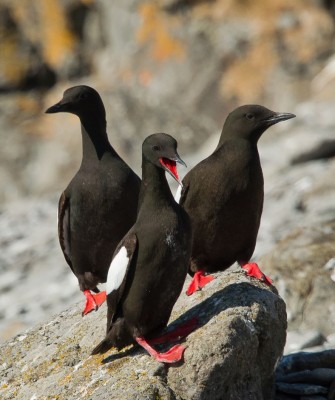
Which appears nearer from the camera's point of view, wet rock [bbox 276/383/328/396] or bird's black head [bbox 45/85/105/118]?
wet rock [bbox 276/383/328/396]

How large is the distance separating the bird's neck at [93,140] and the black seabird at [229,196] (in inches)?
27.6

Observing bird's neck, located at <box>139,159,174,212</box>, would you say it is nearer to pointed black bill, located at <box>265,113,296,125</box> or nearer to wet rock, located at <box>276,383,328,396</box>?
pointed black bill, located at <box>265,113,296,125</box>

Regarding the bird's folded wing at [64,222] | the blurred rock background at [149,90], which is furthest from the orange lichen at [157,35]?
the bird's folded wing at [64,222]

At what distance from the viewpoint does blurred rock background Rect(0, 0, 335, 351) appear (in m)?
15.9

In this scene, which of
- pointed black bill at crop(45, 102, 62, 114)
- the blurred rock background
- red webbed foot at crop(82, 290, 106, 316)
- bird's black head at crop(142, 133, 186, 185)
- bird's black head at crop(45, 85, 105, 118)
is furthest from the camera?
the blurred rock background

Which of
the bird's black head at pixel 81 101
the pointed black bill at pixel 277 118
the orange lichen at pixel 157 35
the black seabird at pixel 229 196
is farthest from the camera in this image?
the orange lichen at pixel 157 35

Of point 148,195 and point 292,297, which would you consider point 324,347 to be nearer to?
point 292,297

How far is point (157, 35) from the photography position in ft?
72.3

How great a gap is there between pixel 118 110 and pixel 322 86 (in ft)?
14.6

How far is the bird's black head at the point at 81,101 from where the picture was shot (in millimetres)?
7961

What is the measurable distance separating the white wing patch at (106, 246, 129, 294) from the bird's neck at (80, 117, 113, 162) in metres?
1.74

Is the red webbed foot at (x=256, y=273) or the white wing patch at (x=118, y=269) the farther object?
the red webbed foot at (x=256, y=273)

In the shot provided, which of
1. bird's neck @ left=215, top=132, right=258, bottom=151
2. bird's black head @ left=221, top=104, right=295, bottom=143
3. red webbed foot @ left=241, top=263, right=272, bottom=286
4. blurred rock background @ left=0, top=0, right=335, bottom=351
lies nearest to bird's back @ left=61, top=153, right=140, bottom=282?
bird's neck @ left=215, top=132, right=258, bottom=151

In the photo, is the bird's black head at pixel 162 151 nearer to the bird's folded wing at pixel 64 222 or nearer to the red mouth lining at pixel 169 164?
the red mouth lining at pixel 169 164
